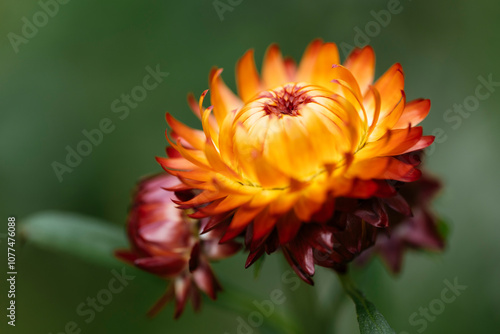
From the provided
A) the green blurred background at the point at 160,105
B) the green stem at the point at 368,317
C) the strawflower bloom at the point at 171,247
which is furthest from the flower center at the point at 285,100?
the green blurred background at the point at 160,105

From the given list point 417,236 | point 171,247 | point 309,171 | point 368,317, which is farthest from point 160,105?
point 368,317

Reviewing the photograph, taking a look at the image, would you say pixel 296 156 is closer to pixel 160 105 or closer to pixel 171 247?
pixel 171 247

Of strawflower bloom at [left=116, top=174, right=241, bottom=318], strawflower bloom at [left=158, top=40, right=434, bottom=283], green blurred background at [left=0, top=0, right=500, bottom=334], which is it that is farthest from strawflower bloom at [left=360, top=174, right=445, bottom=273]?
green blurred background at [left=0, top=0, right=500, bottom=334]

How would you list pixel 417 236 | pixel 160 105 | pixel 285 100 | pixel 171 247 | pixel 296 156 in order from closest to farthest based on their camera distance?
pixel 296 156
pixel 285 100
pixel 171 247
pixel 417 236
pixel 160 105

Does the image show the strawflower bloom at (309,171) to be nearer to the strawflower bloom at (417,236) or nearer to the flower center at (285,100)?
the flower center at (285,100)

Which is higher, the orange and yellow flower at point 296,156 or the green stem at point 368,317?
the orange and yellow flower at point 296,156

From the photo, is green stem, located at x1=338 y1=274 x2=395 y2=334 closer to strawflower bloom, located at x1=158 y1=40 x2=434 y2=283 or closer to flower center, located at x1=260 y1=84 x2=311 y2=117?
strawflower bloom, located at x1=158 y1=40 x2=434 y2=283
